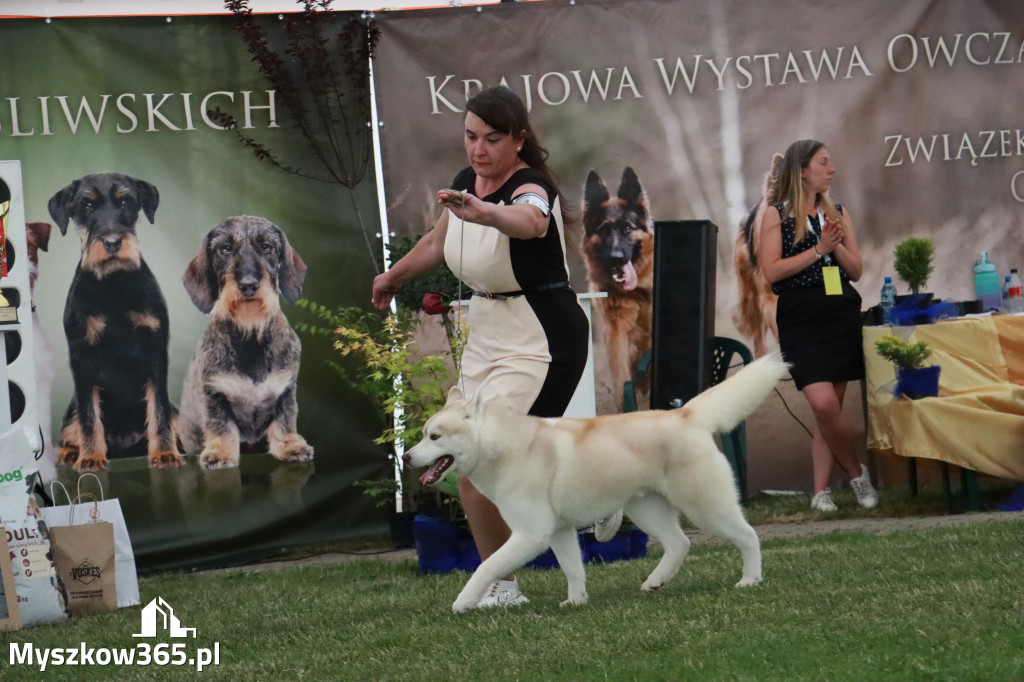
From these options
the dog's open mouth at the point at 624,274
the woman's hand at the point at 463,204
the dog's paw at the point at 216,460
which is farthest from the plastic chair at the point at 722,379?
the woman's hand at the point at 463,204

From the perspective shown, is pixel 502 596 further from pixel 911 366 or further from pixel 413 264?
pixel 911 366

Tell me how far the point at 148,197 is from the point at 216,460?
1.66m

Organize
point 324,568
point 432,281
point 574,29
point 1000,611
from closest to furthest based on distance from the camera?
point 1000,611, point 324,568, point 432,281, point 574,29

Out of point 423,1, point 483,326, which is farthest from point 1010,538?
point 423,1

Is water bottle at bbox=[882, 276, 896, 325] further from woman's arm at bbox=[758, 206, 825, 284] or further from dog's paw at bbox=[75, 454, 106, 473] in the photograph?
dog's paw at bbox=[75, 454, 106, 473]

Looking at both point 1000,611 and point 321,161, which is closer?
point 1000,611

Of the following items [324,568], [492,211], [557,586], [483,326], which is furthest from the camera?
[324,568]

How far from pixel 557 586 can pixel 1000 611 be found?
2.02 metres

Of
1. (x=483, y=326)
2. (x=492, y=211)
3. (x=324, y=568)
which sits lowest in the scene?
(x=324, y=568)

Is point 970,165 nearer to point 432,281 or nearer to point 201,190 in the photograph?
point 432,281

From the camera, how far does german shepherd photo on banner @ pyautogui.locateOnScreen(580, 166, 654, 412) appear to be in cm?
802

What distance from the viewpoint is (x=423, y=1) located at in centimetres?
794

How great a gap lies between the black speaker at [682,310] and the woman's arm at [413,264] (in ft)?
7.76

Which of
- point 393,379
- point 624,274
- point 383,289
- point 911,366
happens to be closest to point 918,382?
point 911,366
